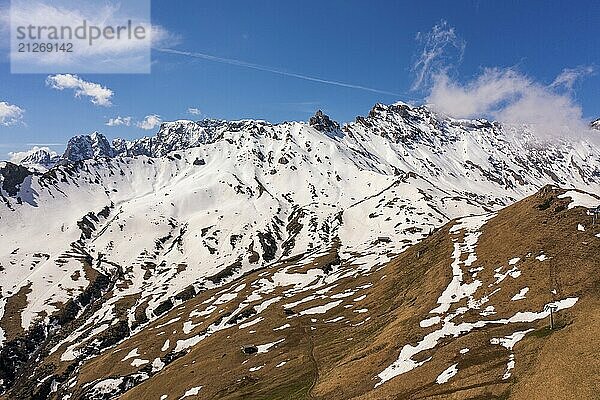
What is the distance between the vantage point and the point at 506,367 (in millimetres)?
62375

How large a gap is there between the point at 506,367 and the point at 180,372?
88.5m

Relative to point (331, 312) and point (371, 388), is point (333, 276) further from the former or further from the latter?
point (371, 388)

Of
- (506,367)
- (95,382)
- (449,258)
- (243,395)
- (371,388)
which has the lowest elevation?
(95,382)

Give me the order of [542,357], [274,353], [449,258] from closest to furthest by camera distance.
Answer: [542,357]
[274,353]
[449,258]

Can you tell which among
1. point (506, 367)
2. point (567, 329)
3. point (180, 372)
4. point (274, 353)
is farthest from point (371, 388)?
point (180, 372)

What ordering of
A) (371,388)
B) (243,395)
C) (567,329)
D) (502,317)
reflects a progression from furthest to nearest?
(243,395)
(502,317)
(371,388)
(567,329)

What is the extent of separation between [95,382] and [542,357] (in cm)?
13512

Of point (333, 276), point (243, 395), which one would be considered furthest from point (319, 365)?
point (333, 276)

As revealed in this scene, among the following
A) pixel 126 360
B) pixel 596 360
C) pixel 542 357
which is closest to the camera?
A: pixel 596 360

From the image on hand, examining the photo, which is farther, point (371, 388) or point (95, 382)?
point (95, 382)

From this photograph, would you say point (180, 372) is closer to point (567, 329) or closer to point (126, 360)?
point (126, 360)

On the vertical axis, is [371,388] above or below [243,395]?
above

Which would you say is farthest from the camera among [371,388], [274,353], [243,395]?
[274,353]

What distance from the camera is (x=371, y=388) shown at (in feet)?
240
